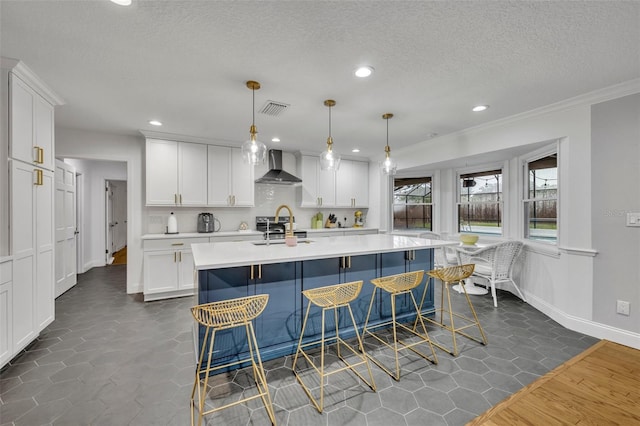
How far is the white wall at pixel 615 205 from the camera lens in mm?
2551

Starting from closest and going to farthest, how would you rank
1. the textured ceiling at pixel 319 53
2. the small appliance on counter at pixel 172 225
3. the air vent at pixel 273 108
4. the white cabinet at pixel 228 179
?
the textured ceiling at pixel 319 53 < the air vent at pixel 273 108 < the small appliance on counter at pixel 172 225 < the white cabinet at pixel 228 179

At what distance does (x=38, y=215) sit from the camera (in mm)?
2584

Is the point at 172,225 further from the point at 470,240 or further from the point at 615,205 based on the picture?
the point at 615,205

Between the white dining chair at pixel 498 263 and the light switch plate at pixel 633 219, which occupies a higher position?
the light switch plate at pixel 633 219

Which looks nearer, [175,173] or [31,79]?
[31,79]

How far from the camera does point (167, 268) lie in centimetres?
399

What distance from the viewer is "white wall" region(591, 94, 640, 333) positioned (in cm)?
255

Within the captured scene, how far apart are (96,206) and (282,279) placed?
20.5ft

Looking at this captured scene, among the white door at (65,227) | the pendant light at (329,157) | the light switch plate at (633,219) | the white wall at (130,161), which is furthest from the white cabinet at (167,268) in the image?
the light switch plate at (633,219)

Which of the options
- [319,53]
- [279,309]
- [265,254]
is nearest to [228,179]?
[265,254]

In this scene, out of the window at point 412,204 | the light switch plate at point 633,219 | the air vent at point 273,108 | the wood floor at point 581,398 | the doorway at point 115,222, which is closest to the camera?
the wood floor at point 581,398

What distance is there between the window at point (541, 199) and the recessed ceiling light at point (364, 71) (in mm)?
2740

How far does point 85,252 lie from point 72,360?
452 cm

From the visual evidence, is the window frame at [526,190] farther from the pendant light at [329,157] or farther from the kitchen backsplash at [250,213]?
the kitchen backsplash at [250,213]
